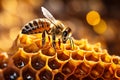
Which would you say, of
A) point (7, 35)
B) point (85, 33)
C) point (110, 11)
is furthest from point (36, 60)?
point (110, 11)

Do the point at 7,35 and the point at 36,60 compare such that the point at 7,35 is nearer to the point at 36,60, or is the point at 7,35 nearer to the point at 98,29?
the point at 98,29

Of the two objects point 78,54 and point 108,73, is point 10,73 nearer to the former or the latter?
point 78,54

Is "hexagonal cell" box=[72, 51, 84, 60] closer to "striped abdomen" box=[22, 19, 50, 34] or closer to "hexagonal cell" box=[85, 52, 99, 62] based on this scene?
"hexagonal cell" box=[85, 52, 99, 62]

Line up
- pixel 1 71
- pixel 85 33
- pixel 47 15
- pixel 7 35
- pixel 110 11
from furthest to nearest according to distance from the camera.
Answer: pixel 110 11
pixel 85 33
pixel 7 35
pixel 47 15
pixel 1 71

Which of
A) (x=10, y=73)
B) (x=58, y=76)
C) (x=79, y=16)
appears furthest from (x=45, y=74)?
(x=79, y=16)

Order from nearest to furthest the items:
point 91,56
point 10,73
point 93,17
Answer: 1. point 10,73
2. point 91,56
3. point 93,17

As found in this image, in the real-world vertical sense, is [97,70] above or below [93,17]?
below
